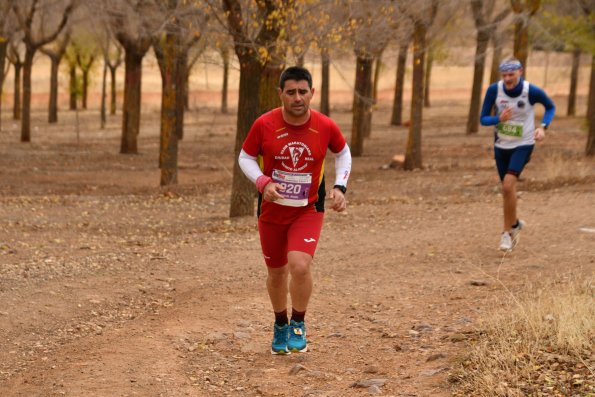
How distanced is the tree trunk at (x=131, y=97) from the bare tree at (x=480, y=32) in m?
8.88

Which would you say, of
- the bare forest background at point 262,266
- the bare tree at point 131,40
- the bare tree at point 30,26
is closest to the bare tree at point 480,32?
the bare forest background at point 262,266

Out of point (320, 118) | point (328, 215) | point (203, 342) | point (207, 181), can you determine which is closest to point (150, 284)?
point (203, 342)

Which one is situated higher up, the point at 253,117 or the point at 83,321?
the point at 253,117

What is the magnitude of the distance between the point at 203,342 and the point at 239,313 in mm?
925

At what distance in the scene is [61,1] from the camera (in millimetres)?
26703

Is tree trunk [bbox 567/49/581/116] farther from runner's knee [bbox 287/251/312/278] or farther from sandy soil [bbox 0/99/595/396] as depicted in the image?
runner's knee [bbox 287/251/312/278]

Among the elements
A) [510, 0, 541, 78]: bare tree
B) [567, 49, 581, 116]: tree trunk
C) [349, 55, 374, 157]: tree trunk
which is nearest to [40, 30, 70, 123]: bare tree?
[349, 55, 374, 157]: tree trunk

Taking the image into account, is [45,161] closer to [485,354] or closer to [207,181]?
[207,181]

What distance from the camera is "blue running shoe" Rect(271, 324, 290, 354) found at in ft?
21.4

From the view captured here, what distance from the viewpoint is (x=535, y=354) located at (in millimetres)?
5574

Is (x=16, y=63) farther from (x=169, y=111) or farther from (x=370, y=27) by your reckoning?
(x=370, y=27)

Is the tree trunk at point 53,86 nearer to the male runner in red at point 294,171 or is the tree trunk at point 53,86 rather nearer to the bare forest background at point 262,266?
the bare forest background at point 262,266

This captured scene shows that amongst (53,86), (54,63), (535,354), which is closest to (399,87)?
(54,63)

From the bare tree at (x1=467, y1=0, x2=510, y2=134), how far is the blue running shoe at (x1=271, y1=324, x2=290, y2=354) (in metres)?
14.4
